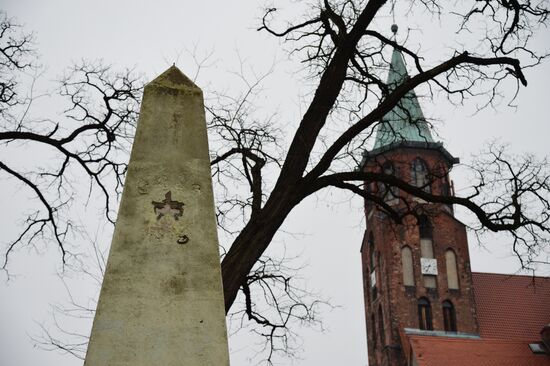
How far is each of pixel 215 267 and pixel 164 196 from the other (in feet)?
1.74

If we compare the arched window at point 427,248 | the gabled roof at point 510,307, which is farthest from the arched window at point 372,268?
the gabled roof at point 510,307

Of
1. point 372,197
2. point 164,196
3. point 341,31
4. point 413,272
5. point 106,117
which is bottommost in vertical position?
point 164,196

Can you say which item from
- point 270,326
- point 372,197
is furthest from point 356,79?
point 270,326

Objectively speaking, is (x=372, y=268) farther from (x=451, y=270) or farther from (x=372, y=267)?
(x=451, y=270)

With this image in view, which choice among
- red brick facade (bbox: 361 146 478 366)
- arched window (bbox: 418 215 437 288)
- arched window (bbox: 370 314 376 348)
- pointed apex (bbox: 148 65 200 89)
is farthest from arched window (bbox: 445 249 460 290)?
pointed apex (bbox: 148 65 200 89)

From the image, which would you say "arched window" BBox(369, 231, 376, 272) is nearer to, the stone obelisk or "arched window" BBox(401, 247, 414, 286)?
"arched window" BBox(401, 247, 414, 286)

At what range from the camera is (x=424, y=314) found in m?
34.7

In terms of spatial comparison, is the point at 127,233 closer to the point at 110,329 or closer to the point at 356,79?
the point at 110,329

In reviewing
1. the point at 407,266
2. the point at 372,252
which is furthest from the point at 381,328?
the point at 372,252

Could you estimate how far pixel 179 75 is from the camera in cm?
434

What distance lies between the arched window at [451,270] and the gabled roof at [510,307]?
178 cm

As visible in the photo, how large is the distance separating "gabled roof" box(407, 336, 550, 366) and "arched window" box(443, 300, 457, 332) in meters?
5.04

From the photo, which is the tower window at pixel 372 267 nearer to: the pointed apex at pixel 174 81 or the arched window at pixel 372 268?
the arched window at pixel 372 268

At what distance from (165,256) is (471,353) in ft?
88.7
